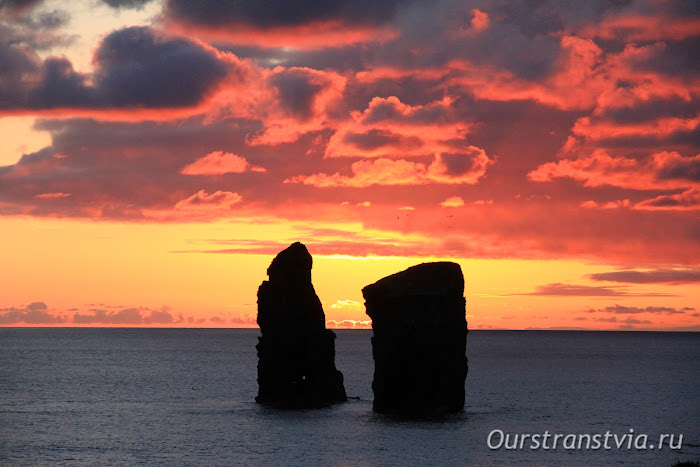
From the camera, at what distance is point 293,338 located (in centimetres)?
8844

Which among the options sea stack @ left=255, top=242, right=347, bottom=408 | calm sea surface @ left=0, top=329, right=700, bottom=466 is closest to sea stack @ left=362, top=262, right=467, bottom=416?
calm sea surface @ left=0, top=329, right=700, bottom=466

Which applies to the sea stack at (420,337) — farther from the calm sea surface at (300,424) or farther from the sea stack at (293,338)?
the sea stack at (293,338)

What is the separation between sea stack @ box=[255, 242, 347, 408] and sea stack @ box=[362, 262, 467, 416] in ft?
28.1

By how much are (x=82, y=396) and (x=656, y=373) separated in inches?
4383

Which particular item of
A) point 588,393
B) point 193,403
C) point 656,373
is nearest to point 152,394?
point 193,403

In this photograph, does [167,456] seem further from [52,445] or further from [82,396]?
[82,396]

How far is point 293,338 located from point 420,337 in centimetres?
1441

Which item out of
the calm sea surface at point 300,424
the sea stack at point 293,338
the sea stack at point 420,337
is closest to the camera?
the calm sea surface at point 300,424

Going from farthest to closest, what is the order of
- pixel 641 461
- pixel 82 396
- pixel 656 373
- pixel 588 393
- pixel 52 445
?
pixel 656 373 < pixel 588 393 < pixel 82 396 < pixel 52 445 < pixel 641 461

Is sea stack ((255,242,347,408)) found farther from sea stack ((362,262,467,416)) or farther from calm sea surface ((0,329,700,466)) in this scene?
sea stack ((362,262,467,416))

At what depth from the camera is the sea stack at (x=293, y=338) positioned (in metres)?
88.4

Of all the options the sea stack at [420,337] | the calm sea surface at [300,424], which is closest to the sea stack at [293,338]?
the calm sea surface at [300,424]

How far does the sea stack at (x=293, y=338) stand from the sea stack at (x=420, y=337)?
28.1ft

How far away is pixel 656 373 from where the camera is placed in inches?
7092
